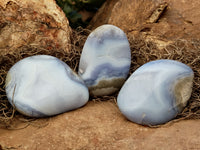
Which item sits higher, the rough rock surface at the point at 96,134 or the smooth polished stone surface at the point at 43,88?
the smooth polished stone surface at the point at 43,88

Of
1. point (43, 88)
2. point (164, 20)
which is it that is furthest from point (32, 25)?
point (164, 20)

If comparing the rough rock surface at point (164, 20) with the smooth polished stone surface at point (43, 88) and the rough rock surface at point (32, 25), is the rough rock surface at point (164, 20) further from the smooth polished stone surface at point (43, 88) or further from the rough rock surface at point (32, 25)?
the smooth polished stone surface at point (43, 88)

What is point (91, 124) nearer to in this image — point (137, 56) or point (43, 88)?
point (43, 88)

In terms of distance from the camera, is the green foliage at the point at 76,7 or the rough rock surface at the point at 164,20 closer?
the rough rock surface at the point at 164,20

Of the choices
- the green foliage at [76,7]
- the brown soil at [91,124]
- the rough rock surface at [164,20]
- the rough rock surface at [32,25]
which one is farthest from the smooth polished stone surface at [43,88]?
the green foliage at [76,7]

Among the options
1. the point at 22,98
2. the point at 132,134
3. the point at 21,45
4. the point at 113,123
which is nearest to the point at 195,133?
the point at 132,134

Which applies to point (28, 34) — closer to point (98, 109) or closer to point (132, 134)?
point (98, 109)
